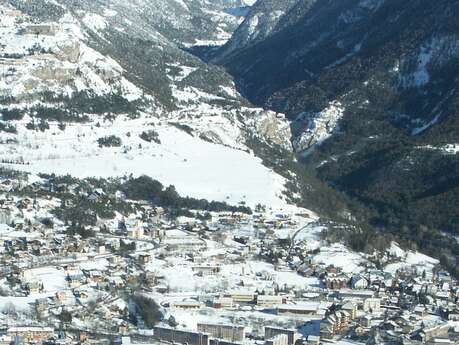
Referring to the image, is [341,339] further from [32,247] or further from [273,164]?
[273,164]

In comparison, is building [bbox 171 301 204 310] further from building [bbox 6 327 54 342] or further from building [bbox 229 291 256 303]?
building [bbox 6 327 54 342]

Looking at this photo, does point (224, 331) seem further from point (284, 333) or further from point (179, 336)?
point (284, 333)

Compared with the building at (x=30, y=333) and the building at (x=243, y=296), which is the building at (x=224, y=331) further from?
the building at (x=30, y=333)

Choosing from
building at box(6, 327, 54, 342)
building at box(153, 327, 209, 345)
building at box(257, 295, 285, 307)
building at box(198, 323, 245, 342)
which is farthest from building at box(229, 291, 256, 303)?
building at box(6, 327, 54, 342)

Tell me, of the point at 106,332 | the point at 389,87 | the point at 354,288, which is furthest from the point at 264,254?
the point at 389,87

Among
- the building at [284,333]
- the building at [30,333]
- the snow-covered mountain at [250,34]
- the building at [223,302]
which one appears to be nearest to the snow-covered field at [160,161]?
the building at [223,302]

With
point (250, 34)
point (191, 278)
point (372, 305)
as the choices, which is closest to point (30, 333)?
point (191, 278)

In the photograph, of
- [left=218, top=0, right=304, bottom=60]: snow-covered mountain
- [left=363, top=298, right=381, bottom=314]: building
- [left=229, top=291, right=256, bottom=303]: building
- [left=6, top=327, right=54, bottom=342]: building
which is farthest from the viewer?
[left=218, top=0, right=304, bottom=60]: snow-covered mountain
